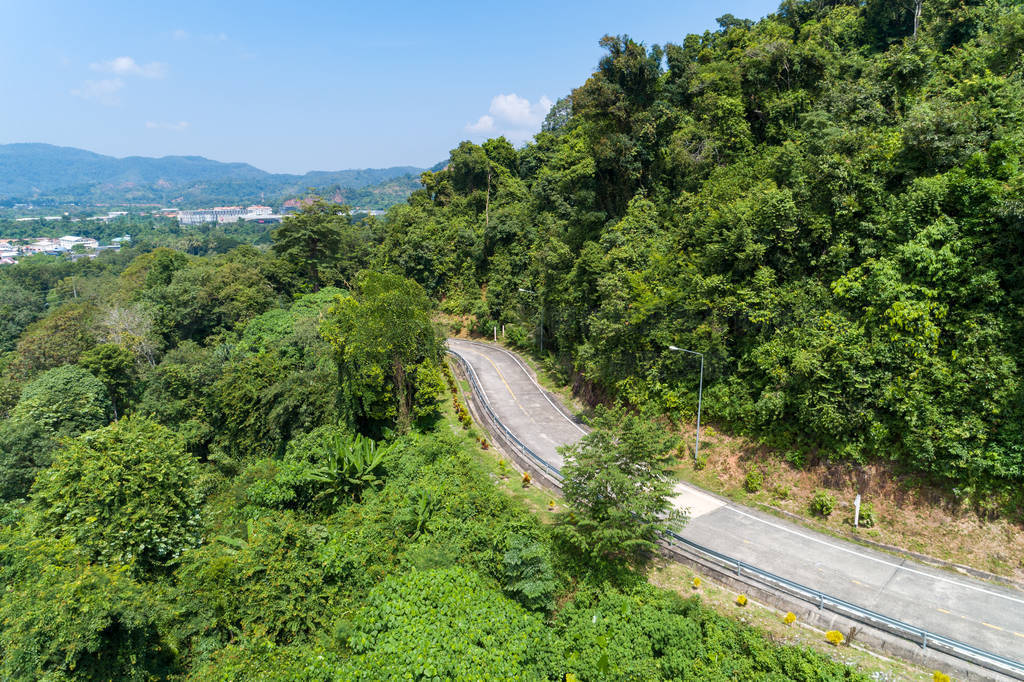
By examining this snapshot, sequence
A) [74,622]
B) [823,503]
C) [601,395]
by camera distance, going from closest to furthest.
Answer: [74,622], [823,503], [601,395]

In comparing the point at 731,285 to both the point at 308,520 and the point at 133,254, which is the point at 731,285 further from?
the point at 133,254

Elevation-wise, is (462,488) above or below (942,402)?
below

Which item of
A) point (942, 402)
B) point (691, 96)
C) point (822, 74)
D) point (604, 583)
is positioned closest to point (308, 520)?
point (604, 583)

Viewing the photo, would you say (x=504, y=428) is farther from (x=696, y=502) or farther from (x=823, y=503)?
(x=823, y=503)

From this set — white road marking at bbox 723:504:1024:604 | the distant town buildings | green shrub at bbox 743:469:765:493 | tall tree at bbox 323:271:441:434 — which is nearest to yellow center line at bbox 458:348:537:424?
tall tree at bbox 323:271:441:434

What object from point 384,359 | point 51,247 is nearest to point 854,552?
point 384,359
